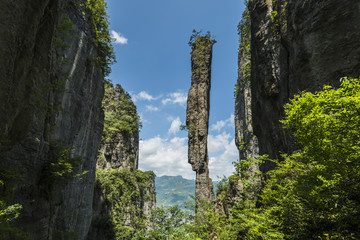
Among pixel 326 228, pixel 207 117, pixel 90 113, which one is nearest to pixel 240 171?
pixel 326 228

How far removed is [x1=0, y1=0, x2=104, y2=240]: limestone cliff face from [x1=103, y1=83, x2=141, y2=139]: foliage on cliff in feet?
58.8

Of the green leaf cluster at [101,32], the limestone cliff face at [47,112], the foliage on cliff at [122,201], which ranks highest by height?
the green leaf cluster at [101,32]

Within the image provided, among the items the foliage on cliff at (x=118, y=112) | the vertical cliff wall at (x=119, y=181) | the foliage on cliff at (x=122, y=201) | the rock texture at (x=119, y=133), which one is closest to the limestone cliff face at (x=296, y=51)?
the foliage on cliff at (x=122, y=201)

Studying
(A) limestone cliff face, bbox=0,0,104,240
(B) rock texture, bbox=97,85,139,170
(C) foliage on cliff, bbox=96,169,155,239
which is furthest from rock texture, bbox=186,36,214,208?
(A) limestone cliff face, bbox=0,0,104,240

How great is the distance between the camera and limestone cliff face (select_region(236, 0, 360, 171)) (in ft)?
24.6

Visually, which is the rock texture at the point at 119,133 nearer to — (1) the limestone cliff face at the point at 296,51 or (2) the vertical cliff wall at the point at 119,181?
(2) the vertical cliff wall at the point at 119,181

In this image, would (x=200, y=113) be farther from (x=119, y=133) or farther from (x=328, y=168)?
(x=328, y=168)

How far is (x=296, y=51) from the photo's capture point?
9570 millimetres

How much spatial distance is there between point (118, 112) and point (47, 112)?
32949 millimetres

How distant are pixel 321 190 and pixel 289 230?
1918mm

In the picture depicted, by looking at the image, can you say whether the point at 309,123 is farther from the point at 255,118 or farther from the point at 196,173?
the point at 196,173

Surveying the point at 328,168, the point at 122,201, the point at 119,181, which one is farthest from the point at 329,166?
the point at 122,201

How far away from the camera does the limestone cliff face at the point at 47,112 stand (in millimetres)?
5332

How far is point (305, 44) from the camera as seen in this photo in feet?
29.7
